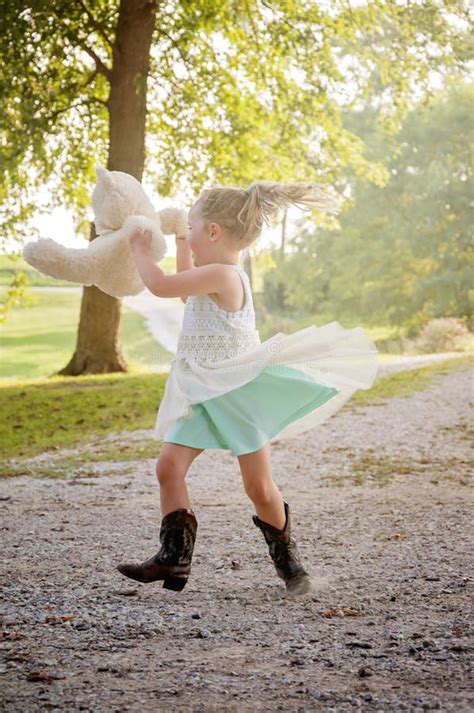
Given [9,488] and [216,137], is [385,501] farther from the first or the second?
[216,137]

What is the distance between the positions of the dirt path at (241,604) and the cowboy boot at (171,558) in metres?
0.12

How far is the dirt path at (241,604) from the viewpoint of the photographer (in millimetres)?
3037

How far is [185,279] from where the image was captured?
416cm

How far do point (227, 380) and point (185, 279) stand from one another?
1.51 ft

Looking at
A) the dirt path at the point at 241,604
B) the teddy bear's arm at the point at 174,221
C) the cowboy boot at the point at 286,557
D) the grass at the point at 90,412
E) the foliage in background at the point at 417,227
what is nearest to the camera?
the dirt path at the point at 241,604

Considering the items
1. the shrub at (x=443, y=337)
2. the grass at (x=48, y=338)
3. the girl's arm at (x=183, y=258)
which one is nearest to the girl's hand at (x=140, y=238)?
the girl's arm at (x=183, y=258)

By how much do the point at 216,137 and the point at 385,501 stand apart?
10.6 m

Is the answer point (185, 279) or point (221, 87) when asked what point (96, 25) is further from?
point (185, 279)

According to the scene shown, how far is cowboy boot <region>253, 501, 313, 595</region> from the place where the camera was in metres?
4.39

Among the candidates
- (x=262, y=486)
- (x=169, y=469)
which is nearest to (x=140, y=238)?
(x=169, y=469)

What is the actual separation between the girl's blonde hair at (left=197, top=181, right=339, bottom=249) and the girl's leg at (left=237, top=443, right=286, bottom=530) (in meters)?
0.91

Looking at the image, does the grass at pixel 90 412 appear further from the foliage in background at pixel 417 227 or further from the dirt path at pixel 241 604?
the foliage in background at pixel 417 227

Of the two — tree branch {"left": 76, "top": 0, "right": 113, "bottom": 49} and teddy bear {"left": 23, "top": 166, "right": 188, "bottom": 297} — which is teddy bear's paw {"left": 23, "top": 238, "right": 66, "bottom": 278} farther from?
tree branch {"left": 76, "top": 0, "right": 113, "bottom": 49}

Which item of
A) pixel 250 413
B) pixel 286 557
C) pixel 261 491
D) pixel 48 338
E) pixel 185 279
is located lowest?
pixel 286 557
